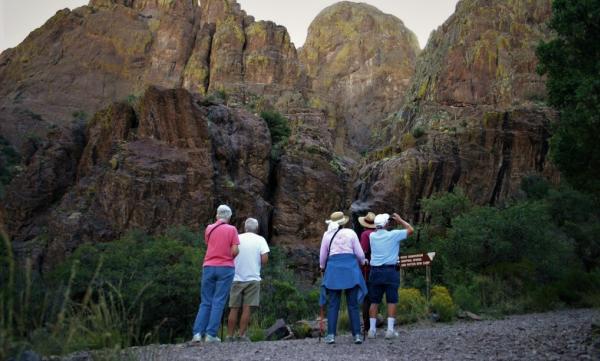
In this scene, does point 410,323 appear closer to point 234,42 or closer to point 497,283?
point 497,283

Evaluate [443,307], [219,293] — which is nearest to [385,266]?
[219,293]

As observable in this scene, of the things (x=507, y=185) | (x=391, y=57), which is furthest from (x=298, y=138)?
(x=391, y=57)

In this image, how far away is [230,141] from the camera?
49.4 metres

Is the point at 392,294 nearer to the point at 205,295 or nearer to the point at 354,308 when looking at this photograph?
the point at 354,308

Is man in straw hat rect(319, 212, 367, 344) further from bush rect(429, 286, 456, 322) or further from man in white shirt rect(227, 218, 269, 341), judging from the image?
bush rect(429, 286, 456, 322)

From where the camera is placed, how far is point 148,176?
44.7 meters

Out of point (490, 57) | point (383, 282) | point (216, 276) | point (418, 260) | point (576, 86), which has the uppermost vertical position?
point (490, 57)

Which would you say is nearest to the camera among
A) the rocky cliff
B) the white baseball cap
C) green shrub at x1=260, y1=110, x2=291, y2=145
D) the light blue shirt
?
the light blue shirt

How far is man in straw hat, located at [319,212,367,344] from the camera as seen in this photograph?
953cm

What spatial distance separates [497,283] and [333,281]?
44.2ft

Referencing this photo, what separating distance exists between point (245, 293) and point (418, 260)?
632cm

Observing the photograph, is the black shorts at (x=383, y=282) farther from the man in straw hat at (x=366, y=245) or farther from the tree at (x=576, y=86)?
the tree at (x=576, y=86)

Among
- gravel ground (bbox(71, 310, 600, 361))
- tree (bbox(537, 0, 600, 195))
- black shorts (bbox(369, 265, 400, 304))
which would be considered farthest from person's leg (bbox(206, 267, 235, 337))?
tree (bbox(537, 0, 600, 195))

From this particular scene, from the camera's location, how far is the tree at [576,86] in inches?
377
